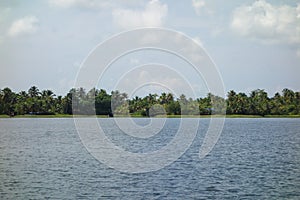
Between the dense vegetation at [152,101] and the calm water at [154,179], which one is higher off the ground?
the dense vegetation at [152,101]

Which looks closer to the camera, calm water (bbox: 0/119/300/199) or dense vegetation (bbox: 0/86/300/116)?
calm water (bbox: 0/119/300/199)

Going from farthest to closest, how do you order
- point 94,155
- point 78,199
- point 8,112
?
1. point 8,112
2. point 94,155
3. point 78,199

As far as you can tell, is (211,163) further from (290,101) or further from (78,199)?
(290,101)

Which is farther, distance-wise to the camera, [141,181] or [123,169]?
[123,169]

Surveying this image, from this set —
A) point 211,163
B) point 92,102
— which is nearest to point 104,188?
point 211,163

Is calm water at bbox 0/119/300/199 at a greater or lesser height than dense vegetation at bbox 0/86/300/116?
lesser

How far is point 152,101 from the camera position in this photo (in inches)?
7249

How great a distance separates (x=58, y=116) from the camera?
583 feet

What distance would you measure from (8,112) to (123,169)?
14642cm

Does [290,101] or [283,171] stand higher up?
[290,101]

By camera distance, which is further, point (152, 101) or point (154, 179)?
point (152, 101)

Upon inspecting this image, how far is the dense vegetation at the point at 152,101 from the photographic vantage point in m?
168

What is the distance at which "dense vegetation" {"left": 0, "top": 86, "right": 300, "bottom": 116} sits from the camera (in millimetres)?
168000

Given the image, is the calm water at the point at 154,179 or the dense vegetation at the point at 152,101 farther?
the dense vegetation at the point at 152,101
